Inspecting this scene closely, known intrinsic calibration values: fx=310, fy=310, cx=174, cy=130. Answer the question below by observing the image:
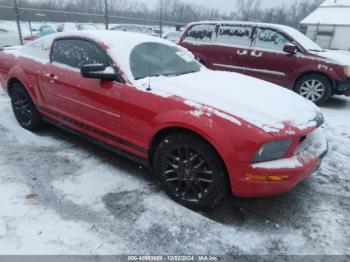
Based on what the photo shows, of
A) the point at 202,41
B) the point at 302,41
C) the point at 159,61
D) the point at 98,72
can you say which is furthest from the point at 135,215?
the point at 202,41

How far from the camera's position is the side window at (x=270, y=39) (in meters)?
6.89

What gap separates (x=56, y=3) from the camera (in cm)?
1869

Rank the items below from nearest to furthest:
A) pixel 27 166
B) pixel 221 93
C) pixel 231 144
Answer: pixel 231 144
pixel 221 93
pixel 27 166

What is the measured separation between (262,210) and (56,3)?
19523mm

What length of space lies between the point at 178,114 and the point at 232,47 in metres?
5.23

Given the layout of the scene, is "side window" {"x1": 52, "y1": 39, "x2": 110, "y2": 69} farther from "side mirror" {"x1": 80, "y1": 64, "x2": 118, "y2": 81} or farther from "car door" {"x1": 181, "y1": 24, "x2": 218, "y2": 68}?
"car door" {"x1": 181, "y1": 24, "x2": 218, "y2": 68}

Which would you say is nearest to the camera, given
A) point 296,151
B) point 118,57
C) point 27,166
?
point 296,151

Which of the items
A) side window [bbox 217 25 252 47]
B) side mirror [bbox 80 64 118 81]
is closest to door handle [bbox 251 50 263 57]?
side window [bbox 217 25 252 47]

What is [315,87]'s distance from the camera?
21.8 feet

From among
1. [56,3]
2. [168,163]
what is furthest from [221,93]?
[56,3]

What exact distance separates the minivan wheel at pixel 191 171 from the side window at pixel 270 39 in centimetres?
504

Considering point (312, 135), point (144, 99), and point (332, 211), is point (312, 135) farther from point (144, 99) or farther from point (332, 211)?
point (144, 99)

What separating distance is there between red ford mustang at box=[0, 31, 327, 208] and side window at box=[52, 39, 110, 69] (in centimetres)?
1

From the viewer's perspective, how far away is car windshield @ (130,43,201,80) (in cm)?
334
